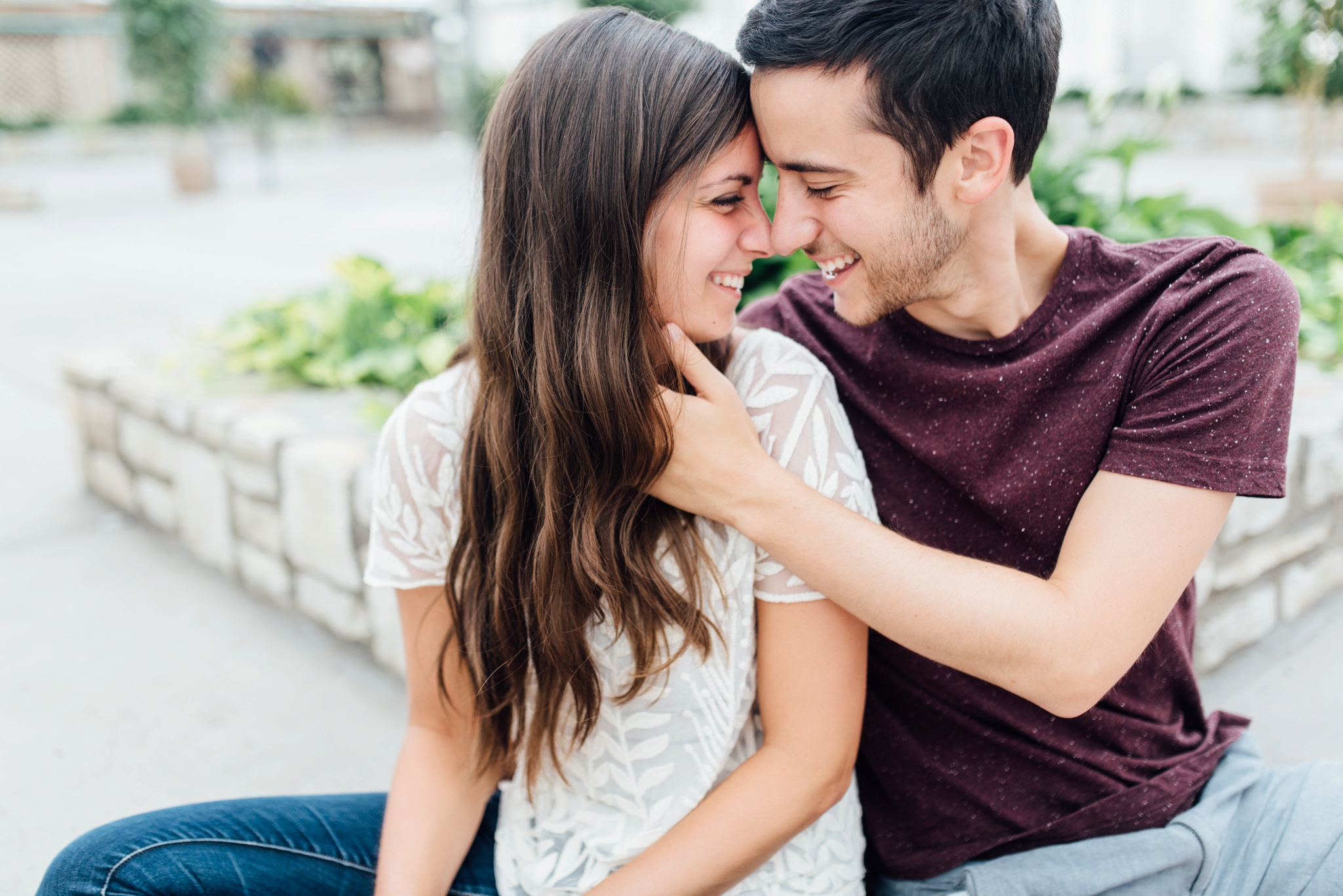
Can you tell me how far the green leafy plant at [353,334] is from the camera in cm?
341

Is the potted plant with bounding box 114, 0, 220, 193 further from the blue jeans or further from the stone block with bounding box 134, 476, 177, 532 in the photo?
the blue jeans

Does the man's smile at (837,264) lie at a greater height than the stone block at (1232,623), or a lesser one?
greater

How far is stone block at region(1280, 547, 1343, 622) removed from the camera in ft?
9.18

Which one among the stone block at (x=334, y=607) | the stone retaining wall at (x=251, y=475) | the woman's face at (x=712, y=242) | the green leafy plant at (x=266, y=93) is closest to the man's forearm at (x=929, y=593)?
the woman's face at (x=712, y=242)

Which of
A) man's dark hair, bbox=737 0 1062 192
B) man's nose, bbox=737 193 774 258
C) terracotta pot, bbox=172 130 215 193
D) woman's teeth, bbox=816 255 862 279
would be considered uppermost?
man's dark hair, bbox=737 0 1062 192

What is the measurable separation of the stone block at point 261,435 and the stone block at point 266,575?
0.30 metres

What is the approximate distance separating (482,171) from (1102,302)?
86 cm

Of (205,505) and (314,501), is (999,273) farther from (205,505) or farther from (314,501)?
(205,505)

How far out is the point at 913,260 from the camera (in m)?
1.49

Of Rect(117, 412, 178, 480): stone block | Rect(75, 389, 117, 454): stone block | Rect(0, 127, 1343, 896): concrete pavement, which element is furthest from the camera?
Rect(75, 389, 117, 454): stone block

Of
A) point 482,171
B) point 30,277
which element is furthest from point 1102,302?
point 30,277

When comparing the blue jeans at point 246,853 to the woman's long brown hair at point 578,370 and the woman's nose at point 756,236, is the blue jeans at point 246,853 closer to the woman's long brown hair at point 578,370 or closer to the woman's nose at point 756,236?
the woman's long brown hair at point 578,370

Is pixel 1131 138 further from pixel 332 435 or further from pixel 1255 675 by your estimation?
pixel 332 435

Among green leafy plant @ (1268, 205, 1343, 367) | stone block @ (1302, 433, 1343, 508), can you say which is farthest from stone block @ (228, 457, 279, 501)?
green leafy plant @ (1268, 205, 1343, 367)
